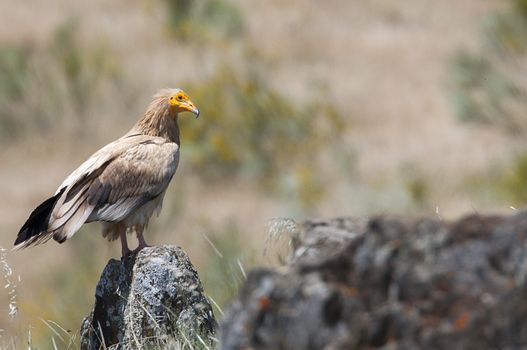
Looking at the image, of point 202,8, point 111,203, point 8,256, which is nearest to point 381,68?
point 202,8

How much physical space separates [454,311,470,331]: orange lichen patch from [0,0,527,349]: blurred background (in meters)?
10.1

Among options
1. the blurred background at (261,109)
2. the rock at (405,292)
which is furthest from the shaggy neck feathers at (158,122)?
the blurred background at (261,109)

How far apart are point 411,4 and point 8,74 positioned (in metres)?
13.9

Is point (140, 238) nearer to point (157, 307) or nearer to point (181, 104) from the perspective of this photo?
point (181, 104)

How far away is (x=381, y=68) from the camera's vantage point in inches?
1033

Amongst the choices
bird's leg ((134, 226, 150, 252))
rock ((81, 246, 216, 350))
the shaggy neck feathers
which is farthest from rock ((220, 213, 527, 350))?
the shaggy neck feathers

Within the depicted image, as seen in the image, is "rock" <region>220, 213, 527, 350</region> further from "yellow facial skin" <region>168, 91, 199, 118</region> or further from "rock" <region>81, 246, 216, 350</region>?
"yellow facial skin" <region>168, 91, 199, 118</region>

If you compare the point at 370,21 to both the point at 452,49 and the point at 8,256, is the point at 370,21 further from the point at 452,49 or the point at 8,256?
the point at 8,256

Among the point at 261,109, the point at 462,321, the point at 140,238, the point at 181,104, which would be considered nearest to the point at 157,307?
the point at 140,238

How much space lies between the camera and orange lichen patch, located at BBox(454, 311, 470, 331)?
7.21ft

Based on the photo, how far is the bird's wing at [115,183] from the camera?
5.50m

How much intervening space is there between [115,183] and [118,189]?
0.04 meters

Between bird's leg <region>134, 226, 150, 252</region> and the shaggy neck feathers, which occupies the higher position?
the shaggy neck feathers

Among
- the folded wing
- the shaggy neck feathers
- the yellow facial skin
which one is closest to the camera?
the folded wing
